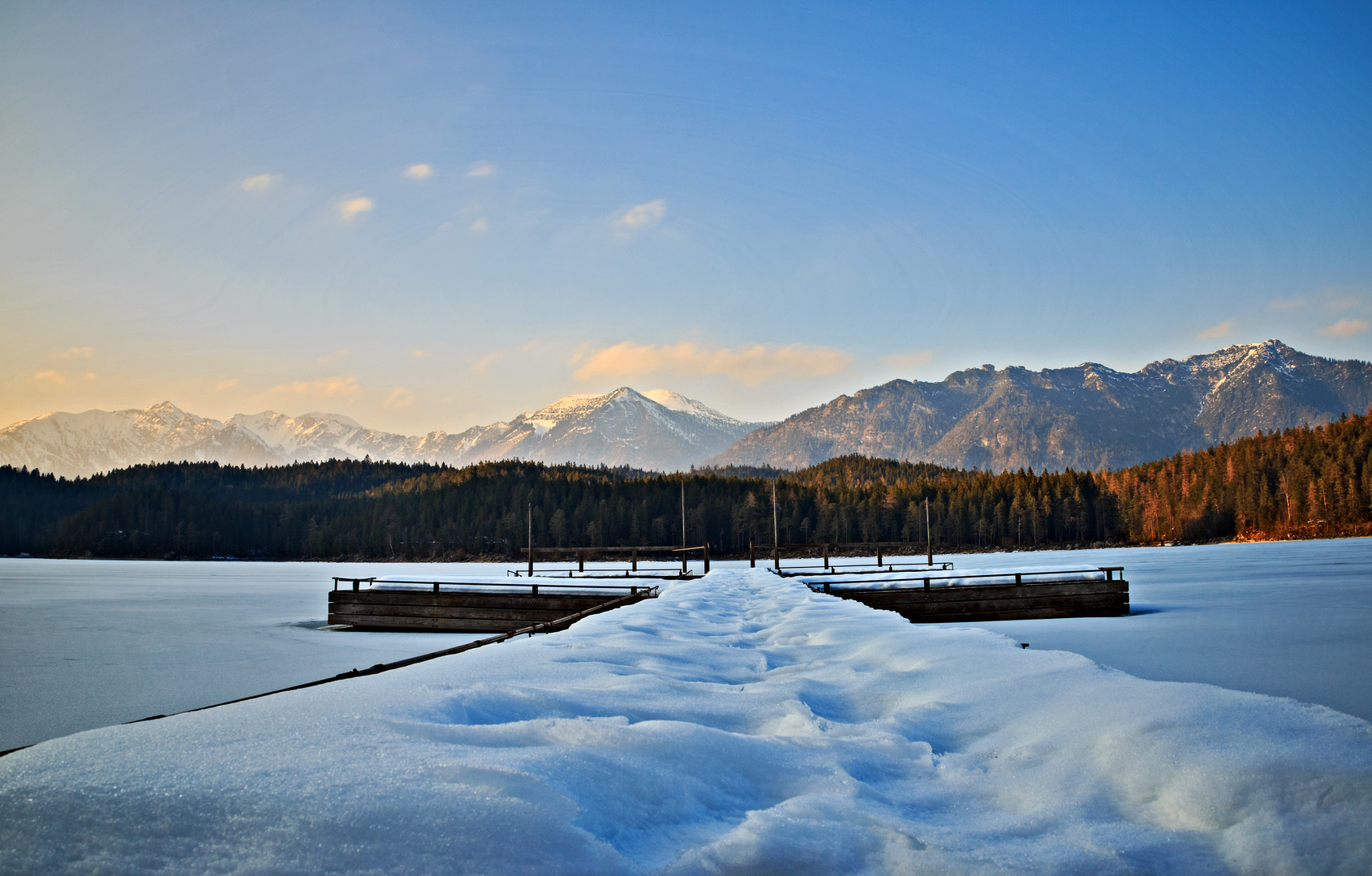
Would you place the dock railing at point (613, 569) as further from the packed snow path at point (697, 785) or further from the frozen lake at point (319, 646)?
the packed snow path at point (697, 785)

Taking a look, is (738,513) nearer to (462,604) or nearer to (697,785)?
(462,604)

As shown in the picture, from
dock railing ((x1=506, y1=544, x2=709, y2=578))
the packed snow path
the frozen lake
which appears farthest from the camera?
dock railing ((x1=506, y1=544, x2=709, y2=578))

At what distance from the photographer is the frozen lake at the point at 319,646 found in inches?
353

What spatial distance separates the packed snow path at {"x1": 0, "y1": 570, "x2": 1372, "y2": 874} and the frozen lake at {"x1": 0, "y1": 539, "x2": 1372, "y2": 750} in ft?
15.5

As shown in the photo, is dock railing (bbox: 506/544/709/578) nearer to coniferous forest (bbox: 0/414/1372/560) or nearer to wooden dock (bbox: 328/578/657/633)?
wooden dock (bbox: 328/578/657/633)

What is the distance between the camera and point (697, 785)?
301 centimetres

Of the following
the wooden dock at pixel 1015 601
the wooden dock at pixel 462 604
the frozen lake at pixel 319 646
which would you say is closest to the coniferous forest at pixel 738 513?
the frozen lake at pixel 319 646

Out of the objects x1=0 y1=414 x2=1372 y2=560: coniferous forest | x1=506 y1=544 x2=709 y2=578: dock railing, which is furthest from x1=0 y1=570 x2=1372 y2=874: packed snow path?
x1=0 y1=414 x2=1372 y2=560: coniferous forest

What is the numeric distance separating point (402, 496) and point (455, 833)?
12916 centimetres

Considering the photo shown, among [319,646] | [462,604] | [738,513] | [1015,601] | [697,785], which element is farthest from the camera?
[738,513]

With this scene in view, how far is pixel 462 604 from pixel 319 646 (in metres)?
3.78

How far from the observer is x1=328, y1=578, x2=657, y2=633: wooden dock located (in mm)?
19047

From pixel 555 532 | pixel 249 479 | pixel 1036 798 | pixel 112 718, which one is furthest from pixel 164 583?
pixel 249 479

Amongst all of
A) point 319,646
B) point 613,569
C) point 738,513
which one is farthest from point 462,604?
point 738,513
